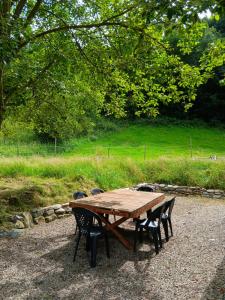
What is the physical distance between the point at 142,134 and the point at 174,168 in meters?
20.0

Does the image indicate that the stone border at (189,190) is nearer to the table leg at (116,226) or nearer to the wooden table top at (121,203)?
the wooden table top at (121,203)

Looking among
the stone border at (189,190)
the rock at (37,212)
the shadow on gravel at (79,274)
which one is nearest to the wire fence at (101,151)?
the stone border at (189,190)

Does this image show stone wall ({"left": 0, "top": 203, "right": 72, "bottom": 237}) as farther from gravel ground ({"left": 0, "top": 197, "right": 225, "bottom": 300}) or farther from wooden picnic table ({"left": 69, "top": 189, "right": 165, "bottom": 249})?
wooden picnic table ({"left": 69, "top": 189, "right": 165, "bottom": 249})

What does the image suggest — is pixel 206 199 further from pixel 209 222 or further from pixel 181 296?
pixel 181 296

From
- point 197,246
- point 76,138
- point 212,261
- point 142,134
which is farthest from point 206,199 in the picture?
point 142,134

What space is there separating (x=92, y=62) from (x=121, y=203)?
3.60m

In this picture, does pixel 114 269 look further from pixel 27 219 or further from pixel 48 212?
pixel 48 212

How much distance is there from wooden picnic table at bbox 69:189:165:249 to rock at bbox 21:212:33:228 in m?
2.00

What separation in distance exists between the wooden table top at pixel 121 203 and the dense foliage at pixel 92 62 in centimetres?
240

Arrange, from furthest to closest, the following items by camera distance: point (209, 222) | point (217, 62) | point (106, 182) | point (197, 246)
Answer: point (106, 182)
point (209, 222)
point (217, 62)
point (197, 246)

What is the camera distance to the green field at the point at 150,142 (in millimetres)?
23241

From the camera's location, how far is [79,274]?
15.7ft

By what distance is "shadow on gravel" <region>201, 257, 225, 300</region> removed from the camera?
4.05m

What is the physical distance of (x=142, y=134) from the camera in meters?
33.0
